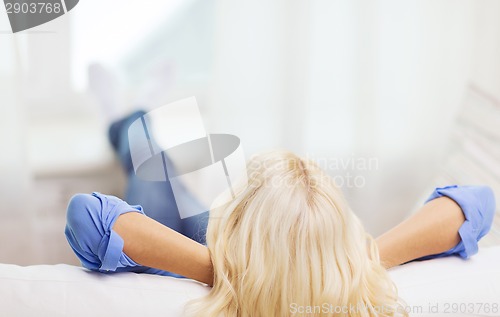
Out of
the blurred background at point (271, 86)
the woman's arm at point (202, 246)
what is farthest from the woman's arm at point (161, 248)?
the blurred background at point (271, 86)

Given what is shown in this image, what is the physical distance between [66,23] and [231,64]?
490mm

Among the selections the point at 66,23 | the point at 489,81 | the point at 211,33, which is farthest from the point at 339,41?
the point at 66,23

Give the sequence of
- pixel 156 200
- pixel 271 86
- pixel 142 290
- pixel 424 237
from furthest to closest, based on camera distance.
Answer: pixel 271 86 < pixel 156 200 < pixel 424 237 < pixel 142 290

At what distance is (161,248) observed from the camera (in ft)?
3.18

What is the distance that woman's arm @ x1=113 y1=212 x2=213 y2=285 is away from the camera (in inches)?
37.6

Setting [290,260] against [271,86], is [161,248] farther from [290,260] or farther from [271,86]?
[271,86]

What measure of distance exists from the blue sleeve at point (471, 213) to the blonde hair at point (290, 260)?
0.16 metres

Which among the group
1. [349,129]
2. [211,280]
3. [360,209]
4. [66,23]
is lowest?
[360,209]

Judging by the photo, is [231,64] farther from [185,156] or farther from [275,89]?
[185,156]

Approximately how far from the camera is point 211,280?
101 centimetres

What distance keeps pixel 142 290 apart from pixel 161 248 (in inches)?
2.7

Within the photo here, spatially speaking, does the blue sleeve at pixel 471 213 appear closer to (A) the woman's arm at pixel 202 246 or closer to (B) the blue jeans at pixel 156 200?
(A) the woman's arm at pixel 202 246

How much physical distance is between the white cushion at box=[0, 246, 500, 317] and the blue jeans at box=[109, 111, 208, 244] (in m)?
0.14

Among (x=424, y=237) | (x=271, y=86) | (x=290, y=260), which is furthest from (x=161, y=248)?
(x=271, y=86)
